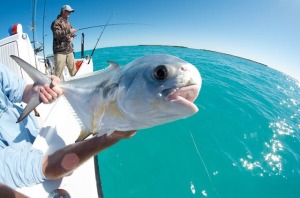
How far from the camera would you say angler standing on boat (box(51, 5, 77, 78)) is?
612 cm

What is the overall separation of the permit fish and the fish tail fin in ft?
1.93

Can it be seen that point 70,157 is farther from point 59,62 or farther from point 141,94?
point 59,62

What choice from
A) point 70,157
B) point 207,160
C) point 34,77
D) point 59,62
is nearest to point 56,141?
point 70,157

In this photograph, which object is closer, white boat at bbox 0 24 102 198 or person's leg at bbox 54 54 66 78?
white boat at bbox 0 24 102 198

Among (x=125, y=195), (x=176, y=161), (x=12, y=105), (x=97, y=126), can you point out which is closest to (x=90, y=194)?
(x=97, y=126)

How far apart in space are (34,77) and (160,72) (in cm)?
→ 154

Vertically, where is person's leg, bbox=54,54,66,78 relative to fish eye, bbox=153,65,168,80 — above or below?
below

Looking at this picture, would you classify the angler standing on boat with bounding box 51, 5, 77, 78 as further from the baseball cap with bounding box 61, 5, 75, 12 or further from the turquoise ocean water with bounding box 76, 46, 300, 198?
the turquoise ocean water with bounding box 76, 46, 300, 198

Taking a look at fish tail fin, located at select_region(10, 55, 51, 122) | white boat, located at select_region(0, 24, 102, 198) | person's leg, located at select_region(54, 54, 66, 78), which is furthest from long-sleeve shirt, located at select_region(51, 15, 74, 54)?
fish tail fin, located at select_region(10, 55, 51, 122)

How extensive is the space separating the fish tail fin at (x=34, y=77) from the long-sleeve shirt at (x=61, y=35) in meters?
4.34

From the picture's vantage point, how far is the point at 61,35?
6.21 m

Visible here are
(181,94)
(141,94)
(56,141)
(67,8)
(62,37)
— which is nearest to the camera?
(181,94)

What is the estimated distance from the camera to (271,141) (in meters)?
6.88

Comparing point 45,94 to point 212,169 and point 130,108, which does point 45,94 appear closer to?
point 130,108
